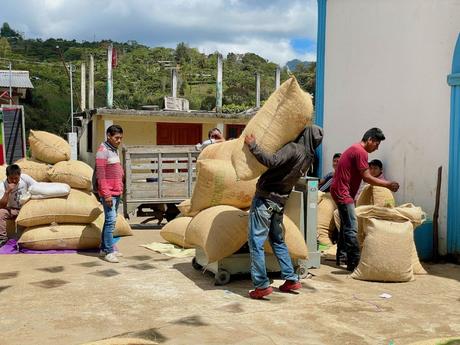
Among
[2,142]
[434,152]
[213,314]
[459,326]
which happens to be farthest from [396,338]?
[2,142]

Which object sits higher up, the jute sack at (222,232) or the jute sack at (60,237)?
the jute sack at (222,232)

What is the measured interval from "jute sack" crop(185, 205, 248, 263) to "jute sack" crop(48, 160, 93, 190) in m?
2.73

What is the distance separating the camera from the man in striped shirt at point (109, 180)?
20.9 feet

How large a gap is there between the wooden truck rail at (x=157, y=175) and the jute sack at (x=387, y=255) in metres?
4.77

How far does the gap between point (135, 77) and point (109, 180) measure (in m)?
42.5

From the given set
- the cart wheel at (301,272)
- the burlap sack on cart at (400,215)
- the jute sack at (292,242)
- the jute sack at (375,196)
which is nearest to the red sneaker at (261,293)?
the jute sack at (292,242)

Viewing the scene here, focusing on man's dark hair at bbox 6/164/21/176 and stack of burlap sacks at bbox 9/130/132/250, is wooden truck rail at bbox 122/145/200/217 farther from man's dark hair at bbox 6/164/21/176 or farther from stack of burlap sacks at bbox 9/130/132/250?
A: man's dark hair at bbox 6/164/21/176

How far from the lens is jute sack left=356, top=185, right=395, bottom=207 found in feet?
22.4

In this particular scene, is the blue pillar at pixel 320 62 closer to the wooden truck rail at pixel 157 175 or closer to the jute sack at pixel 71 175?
the wooden truck rail at pixel 157 175

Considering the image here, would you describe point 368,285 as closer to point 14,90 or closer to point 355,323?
point 355,323

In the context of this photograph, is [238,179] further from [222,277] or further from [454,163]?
[454,163]

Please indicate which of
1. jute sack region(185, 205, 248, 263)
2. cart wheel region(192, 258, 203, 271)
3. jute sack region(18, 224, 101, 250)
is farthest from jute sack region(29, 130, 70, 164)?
jute sack region(185, 205, 248, 263)

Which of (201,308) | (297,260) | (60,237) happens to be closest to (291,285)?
(297,260)

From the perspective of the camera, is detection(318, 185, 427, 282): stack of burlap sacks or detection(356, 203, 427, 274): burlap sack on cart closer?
detection(318, 185, 427, 282): stack of burlap sacks
